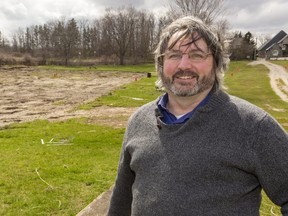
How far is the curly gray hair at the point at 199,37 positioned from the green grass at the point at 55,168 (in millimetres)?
3842

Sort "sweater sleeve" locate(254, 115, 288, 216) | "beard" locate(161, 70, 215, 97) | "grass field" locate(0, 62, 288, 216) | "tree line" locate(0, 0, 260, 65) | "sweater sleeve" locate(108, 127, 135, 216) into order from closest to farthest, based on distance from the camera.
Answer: "sweater sleeve" locate(254, 115, 288, 216), "beard" locate(161, 70, 215, 97), "sweater sleeve" locate(108, 127, 135, 216), "grass field" locate(0, 62, 288, 216), "tree line" locate(0, 0, 260, 65)

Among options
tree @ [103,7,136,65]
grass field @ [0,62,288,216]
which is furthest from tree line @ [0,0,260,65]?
grass field @ [0,62,288,216]

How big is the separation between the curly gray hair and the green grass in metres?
3.84

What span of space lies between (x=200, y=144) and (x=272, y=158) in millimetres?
385

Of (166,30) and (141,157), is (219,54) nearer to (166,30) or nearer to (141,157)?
(166,30)

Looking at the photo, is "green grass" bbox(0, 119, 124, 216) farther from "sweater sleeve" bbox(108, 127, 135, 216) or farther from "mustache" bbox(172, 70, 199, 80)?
"mustache" bbox(172, 70, 199, 80)

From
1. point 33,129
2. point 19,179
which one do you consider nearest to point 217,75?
point 19,179

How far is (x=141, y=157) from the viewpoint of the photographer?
6.91ft

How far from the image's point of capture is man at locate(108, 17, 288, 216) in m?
1.81

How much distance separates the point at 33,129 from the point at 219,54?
9868 mm

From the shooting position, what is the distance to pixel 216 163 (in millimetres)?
1868

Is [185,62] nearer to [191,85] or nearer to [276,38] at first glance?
[191,85]

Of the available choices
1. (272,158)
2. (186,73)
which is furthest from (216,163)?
(186,73)

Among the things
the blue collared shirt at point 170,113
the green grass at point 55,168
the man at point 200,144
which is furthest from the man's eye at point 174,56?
the green grass at point 55,168
